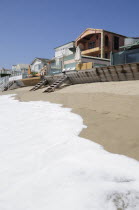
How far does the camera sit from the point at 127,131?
7.84 ft

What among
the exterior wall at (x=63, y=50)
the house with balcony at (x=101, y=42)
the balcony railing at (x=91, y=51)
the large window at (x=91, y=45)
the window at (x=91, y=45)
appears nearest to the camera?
the house with balcony at (x=101, y=42)

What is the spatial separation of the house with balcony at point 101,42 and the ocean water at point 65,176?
21802mm

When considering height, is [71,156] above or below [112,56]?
below

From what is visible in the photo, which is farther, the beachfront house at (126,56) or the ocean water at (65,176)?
the beachfront house at (126,56)

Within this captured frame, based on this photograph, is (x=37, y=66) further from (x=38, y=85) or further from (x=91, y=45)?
(x=38, y=85)

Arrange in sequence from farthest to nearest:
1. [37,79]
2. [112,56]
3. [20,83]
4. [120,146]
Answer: [20,83] → [37,79] → [112,56] → [120,146]

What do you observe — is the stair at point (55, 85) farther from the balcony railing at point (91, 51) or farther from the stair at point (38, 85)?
the balcony railing at point (91, 51)

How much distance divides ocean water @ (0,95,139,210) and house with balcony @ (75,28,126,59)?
21.8m

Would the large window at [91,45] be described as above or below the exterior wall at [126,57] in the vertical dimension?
above

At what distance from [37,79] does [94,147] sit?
592 inches

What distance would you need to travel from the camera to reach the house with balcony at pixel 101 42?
22.2 m

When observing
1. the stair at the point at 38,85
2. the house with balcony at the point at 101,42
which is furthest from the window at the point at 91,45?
the stair at the point at 38,85

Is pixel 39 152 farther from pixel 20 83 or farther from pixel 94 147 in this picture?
pixel 20 83

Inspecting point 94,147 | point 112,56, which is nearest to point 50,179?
point 94,147
